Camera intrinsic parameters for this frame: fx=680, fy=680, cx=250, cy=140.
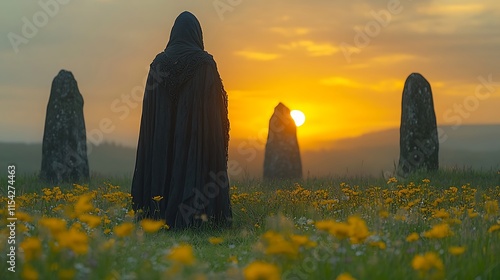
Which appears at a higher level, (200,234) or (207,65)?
(207,65)

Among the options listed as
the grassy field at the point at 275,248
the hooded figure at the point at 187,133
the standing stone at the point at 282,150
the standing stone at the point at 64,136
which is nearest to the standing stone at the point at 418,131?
the standing stone at the point at 282,150

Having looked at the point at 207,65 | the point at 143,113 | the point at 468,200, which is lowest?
the point at 468,200

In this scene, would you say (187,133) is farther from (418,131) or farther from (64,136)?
(418,131)

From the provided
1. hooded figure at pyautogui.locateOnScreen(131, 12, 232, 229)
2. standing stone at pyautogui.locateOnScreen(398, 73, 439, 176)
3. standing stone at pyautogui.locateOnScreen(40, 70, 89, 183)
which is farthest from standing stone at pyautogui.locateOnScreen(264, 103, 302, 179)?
hooded figure at pyautogui.locateOnScreen(131, 12, 232, 229)

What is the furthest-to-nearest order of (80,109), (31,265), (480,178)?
(80,109), (480,178), (31,265)

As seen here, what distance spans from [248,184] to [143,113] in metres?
5.30

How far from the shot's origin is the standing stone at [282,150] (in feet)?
79.7

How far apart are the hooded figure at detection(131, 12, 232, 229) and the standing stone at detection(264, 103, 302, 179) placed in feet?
42.1

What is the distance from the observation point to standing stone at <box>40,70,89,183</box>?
64.7 feet

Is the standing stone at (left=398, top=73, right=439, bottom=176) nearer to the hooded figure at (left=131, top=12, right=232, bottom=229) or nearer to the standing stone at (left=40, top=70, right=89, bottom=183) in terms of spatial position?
the standing stone at (left=40, top=70, right=89, bottom=183)

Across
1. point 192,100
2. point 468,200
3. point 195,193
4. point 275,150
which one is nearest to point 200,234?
point 195,193

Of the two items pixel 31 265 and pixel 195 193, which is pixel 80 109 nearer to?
pixel 195 193

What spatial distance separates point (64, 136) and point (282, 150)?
8.01m

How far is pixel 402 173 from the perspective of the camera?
20.4 m
